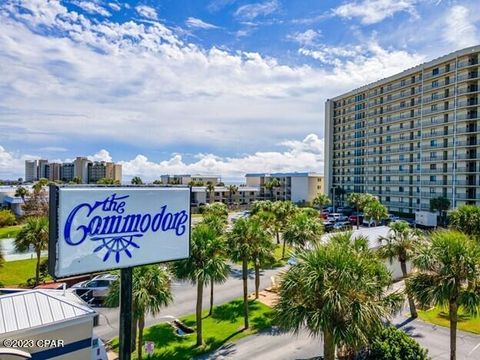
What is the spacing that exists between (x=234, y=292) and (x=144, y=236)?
65.8ft

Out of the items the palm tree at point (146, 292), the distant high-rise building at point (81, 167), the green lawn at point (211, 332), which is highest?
the distant high-rise building at point (81, 167)

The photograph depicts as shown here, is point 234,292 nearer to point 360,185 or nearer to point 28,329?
point 28,329

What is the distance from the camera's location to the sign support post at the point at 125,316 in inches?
441

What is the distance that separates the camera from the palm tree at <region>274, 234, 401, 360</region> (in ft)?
38.8

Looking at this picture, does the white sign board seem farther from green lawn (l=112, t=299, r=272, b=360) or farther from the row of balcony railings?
the row of balcony railings

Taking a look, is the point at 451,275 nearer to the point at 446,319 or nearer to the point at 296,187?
the point at 446,319

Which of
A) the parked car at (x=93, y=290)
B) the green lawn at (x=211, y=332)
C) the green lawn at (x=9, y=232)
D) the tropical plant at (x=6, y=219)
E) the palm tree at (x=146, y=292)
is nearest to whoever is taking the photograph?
the palm tree at (x=146, y=292)

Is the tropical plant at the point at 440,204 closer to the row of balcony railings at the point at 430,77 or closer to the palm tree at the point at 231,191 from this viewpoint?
the row of balcony railings at the point at 430,77

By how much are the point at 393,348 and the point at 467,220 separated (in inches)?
1214

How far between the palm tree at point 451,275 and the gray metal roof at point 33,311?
14.6 meters

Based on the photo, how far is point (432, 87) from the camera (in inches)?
2899

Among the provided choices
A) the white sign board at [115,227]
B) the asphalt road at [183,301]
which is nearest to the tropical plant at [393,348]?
the white sign board at [115,227]

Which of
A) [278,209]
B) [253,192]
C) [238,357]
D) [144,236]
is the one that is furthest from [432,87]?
[144,236]

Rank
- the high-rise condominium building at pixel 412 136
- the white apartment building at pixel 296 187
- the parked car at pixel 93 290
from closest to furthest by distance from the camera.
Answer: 1. the parked car at pixel 93 290
2. the high-rise condominium building at pixel 412 136
3. the white apartment building at pixel 296 187
